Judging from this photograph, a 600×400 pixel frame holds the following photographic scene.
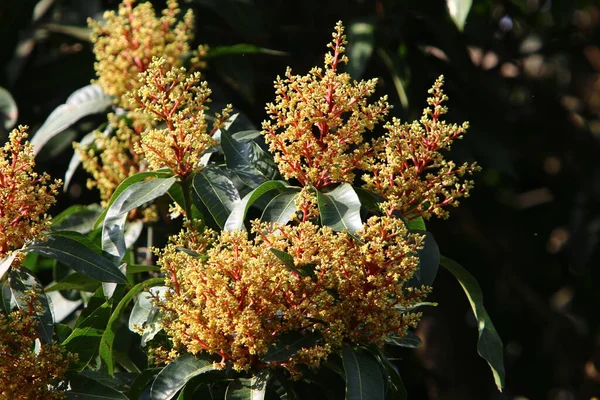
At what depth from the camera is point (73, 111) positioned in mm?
2242

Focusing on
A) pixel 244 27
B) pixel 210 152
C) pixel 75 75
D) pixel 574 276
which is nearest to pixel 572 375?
pixel 574 276

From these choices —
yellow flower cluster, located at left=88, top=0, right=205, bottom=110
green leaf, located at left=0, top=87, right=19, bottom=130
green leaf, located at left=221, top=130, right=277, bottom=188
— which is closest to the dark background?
green leaf, located at left=0, top=87, right=19, bottom=130

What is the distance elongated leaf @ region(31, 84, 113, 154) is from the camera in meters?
2.20

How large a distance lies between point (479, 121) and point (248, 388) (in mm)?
1730

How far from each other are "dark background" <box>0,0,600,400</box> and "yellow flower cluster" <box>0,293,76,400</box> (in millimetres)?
1268

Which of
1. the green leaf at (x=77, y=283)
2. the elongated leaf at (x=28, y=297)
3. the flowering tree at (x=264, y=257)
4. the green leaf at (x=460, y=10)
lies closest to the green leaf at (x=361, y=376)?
the flowering tree at (x=264, y=257)

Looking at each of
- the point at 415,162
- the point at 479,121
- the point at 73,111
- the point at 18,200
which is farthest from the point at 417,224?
the point at 479,121

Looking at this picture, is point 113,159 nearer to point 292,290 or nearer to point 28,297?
point 28,297

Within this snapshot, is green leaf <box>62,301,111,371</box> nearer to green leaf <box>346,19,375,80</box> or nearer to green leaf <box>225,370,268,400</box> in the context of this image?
green leaf <box>225,370,268,400</box>

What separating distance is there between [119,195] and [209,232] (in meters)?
0.23

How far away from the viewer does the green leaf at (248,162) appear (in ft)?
4.82

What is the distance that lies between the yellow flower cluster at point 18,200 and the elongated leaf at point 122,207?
0.39ft

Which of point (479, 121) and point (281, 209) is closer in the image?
point (281, 209)

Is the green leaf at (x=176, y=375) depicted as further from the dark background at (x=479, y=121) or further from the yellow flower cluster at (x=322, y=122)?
the dark background at (x=479, y=121)
